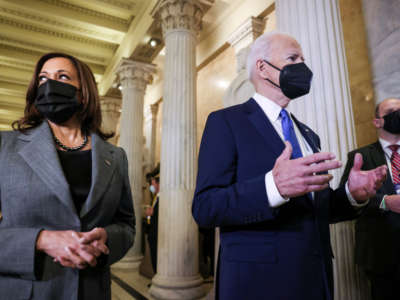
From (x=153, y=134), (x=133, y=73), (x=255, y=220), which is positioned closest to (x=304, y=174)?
(x=255, y=220)

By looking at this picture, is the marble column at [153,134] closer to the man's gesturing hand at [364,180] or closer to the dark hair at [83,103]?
the dark hair at [83,103]

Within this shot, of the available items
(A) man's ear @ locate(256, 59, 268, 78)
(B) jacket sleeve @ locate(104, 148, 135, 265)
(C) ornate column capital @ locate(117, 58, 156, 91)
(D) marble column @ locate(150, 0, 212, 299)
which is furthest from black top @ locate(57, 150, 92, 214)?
(C) ornate column capital @ locate(117, 58, 156, 91)

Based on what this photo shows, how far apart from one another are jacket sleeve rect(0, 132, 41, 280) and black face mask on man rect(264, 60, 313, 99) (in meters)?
1.36

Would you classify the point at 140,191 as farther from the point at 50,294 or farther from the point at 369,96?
the point at 50,294

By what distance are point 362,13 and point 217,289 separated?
443 centimetres

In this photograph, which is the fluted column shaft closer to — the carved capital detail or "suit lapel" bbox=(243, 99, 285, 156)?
the carved capital detail

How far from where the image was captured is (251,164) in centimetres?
139

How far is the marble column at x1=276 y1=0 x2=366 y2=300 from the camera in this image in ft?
7.39

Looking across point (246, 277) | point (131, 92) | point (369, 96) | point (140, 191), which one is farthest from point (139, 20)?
point (246, 277)

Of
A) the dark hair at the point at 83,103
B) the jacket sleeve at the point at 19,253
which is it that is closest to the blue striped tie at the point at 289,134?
the dark hair at the point at 83,103

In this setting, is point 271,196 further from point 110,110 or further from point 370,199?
point 110,110

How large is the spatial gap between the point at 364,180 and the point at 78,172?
1.44 meters

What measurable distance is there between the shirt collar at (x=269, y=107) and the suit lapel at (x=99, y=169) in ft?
2.92

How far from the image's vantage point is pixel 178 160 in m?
5.66
